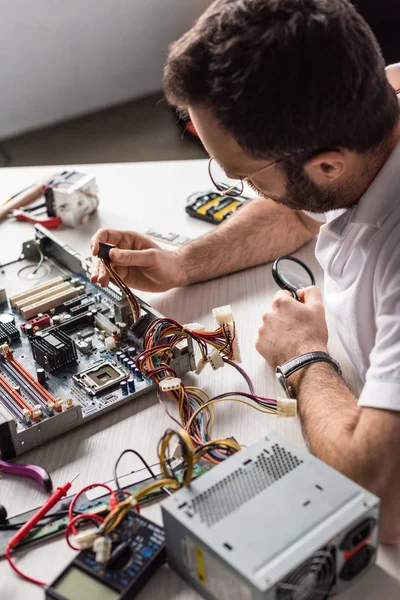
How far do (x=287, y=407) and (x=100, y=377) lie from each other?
0.41 m

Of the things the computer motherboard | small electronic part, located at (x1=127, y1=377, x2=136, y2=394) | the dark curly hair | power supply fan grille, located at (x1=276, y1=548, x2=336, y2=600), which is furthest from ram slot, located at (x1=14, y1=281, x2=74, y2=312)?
power supply fan grille, located at (x1=276, y1=548, x2=336, y2=600)

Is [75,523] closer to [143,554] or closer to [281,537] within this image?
[143,554]

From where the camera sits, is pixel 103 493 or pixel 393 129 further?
pixel 393 129

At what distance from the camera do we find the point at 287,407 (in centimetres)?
137

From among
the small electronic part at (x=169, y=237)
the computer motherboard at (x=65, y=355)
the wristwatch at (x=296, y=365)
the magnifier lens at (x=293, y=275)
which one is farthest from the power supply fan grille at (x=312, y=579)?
the small electronic part at (x=169, y=237)

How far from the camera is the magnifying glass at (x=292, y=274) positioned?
68.2 inches

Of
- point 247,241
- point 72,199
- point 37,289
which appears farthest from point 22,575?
point 72,199

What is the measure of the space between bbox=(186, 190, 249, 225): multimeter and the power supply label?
1.28 meters

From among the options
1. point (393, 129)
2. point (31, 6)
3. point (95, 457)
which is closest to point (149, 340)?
point (95, 457)

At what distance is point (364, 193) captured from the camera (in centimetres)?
141

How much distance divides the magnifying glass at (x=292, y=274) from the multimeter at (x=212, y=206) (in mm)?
403

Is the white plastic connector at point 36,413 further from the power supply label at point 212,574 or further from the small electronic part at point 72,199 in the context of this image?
the small electronic part at point 72,199

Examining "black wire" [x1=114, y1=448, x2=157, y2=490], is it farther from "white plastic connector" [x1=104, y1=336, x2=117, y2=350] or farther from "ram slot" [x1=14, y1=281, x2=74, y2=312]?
"ram slot" [x1=14, y1=281, x2=74, y2=312]

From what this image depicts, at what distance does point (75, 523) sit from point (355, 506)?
19.1 inches
